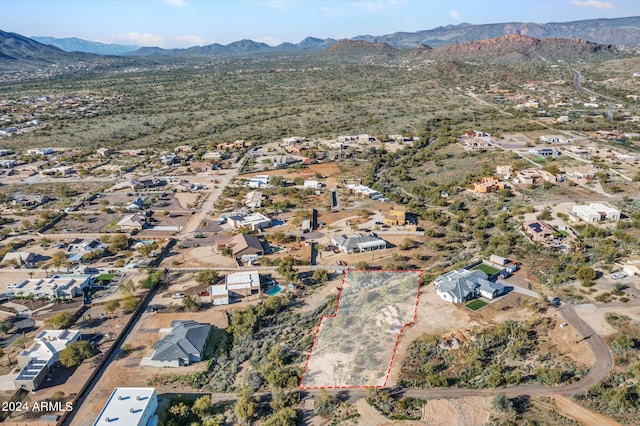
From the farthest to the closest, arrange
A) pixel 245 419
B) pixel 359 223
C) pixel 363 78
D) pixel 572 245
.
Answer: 1. pixel 363 78
2. pixel 359 223
3. pixel 572 245
4. pixel 245 419

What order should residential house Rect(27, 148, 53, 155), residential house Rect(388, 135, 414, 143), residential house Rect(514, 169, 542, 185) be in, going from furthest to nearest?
residential house Rect(388, 135, 414, 143) → residential house Rect(27, 148, 53, 155) → residential house Rect(514, 169, 542, 185)

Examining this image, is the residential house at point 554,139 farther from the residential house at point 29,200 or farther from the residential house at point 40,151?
the residential house at point 40,151

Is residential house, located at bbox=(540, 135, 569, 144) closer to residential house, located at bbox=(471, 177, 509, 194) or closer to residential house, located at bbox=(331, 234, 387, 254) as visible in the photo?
residential house, located at bbox=(471, 177, 509, 194)

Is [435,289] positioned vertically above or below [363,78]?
below

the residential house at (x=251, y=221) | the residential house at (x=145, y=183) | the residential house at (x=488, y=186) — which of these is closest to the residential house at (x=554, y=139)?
the residential house at (x=488, y=186)

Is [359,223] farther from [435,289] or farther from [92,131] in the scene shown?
[92,131]

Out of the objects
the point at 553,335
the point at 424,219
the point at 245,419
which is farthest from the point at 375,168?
the point at 245,419

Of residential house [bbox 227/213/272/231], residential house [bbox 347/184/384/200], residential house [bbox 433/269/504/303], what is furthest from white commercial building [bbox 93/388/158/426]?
residential house [bbox 347/184/384/200]
